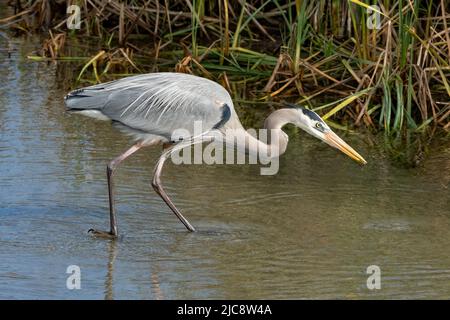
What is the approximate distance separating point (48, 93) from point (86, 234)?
364 centimetres

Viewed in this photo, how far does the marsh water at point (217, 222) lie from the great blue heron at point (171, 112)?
0.40m

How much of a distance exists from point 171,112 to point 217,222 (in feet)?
2.67

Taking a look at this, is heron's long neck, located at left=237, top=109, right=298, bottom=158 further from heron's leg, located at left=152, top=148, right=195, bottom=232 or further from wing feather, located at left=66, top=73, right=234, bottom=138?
heron's leg, located at left=152, top=148, right=195, bottom=232

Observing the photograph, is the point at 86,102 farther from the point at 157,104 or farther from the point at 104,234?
the point at 104,234

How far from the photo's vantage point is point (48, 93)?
10078 millimetres

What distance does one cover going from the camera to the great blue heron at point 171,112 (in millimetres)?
7152

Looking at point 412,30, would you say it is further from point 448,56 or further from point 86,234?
point 86,234

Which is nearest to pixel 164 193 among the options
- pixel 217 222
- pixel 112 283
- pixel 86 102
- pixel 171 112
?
pixel 217 222

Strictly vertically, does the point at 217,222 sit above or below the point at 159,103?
below

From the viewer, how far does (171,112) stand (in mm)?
7246

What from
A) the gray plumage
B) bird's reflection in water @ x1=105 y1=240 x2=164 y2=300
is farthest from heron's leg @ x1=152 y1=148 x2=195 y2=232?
bird's reflection in water @ x1=105 y1=240 x2=164 y2=300

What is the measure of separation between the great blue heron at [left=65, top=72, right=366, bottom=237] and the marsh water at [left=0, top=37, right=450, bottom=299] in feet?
1.30
